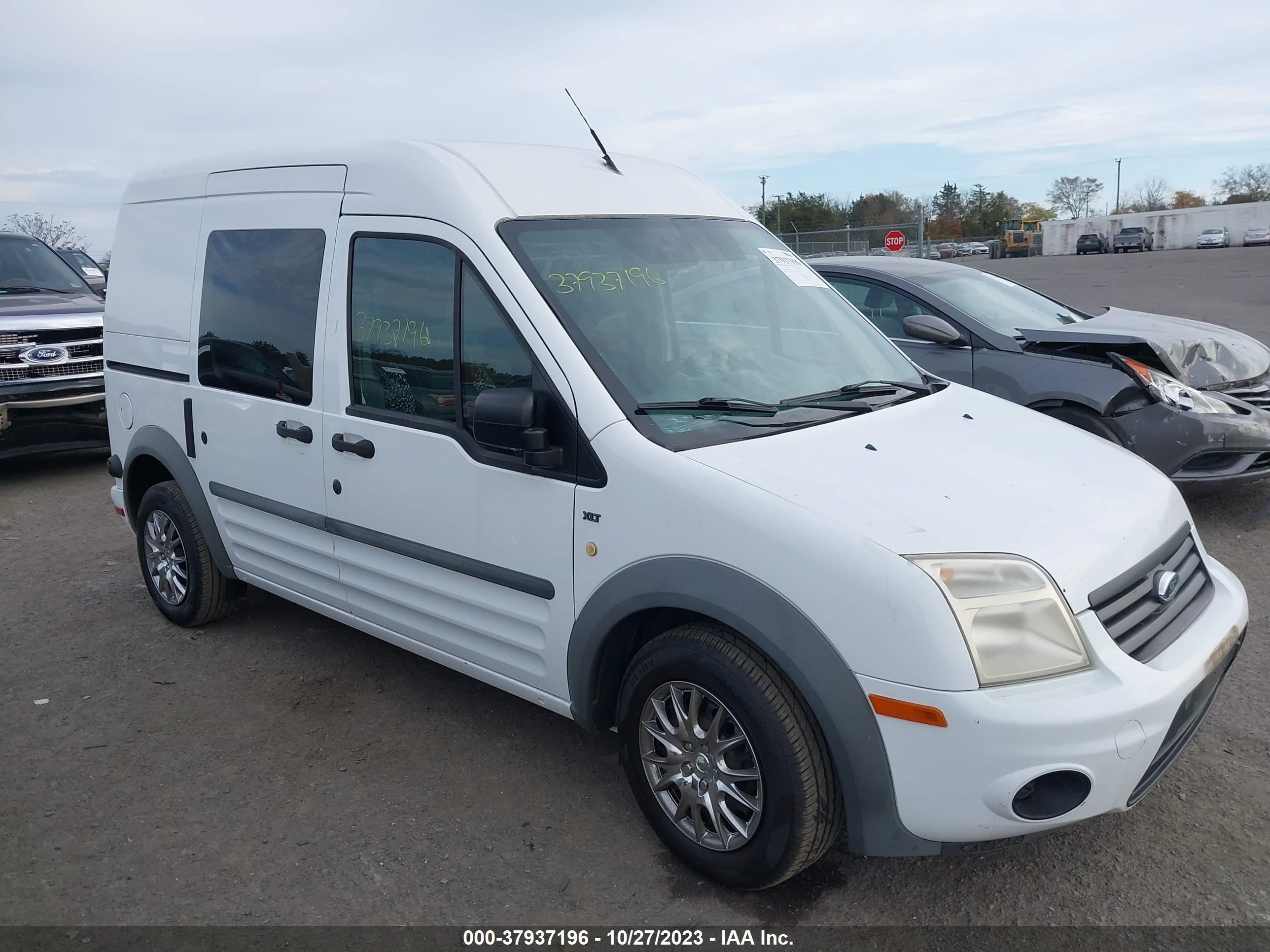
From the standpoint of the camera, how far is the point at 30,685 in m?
4.48

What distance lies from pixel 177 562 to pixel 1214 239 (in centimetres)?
6020

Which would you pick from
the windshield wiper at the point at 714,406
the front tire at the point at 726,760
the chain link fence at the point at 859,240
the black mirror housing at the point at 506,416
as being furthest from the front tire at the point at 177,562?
the chain link fence at the point at 859,240

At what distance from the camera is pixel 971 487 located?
2.79 meters

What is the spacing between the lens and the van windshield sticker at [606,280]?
10.6 ft

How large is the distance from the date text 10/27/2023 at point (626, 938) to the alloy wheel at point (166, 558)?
2.83m

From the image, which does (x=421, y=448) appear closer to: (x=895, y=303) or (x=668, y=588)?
(x=668, y=588)

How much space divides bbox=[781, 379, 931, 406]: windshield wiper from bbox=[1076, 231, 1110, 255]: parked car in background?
193 ft

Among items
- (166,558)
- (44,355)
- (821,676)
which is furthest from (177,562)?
(44,355)

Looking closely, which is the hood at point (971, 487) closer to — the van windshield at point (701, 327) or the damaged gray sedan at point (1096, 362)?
the van windshield at point (701, 327)

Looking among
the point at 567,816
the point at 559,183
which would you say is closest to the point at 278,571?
the point at 567,816

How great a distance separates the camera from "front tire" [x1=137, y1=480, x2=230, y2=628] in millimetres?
4754

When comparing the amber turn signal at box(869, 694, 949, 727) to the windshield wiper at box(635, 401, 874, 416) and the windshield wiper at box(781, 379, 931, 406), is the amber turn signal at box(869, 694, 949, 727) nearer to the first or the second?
the windshield wiper at box(635, 401, 874, 416)

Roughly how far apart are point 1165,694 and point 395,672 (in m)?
3.11

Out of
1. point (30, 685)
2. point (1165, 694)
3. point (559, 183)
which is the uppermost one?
point (559, 183)
